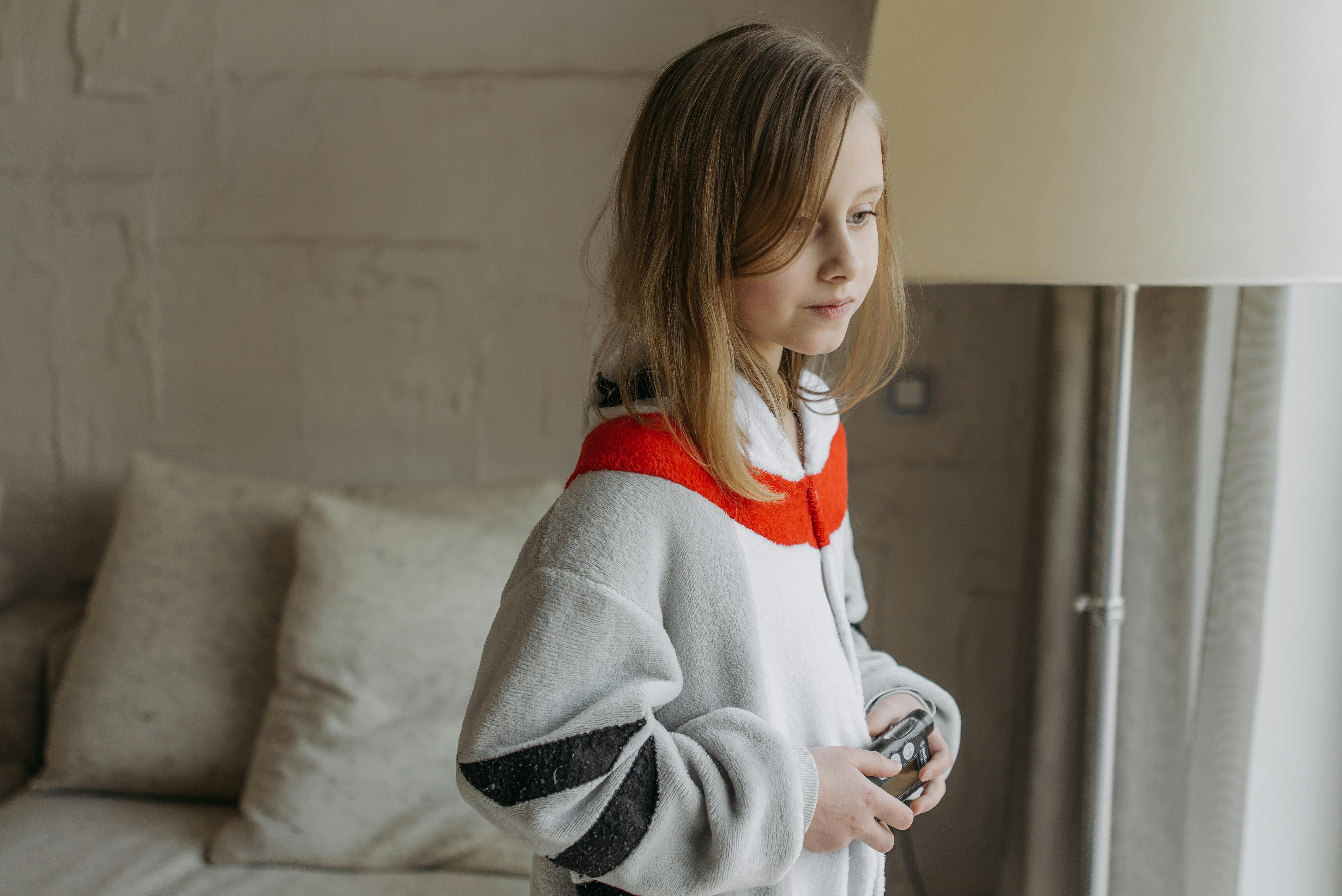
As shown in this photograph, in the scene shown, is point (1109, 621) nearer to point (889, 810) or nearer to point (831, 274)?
point (889, 810)

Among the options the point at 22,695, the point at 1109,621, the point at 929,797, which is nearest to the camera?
the point at 929,797

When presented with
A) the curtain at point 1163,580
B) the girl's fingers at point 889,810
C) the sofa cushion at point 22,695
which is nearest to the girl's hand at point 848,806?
the girl's fingers at point 889,810

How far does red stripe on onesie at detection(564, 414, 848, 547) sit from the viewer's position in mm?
723

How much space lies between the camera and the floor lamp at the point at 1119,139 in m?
0.83

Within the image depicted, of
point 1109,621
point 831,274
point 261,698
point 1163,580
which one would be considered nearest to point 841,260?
point 831,274

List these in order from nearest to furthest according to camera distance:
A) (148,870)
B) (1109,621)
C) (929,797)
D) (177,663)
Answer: (929,797) → (1109,621) → (148,870) → (177,663)

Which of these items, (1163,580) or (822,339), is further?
(1163,580)

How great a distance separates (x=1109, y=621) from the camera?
3.80ft

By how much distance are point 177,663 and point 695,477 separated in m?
1.09

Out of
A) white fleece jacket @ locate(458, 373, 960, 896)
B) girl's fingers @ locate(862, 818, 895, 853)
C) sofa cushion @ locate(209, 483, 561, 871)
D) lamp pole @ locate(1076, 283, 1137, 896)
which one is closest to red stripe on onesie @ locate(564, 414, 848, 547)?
white fleece jacket @ locate(458, 373, 960, 896)

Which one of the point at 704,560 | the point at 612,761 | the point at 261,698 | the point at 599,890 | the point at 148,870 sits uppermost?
the point at 704,560

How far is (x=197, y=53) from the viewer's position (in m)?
1.71

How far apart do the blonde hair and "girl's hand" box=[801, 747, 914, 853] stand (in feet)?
0.65

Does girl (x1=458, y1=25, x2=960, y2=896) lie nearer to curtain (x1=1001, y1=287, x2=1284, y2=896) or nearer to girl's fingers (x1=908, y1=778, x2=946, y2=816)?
girl's fingers (x1=908, y1=778, x2=946, y2=816)
